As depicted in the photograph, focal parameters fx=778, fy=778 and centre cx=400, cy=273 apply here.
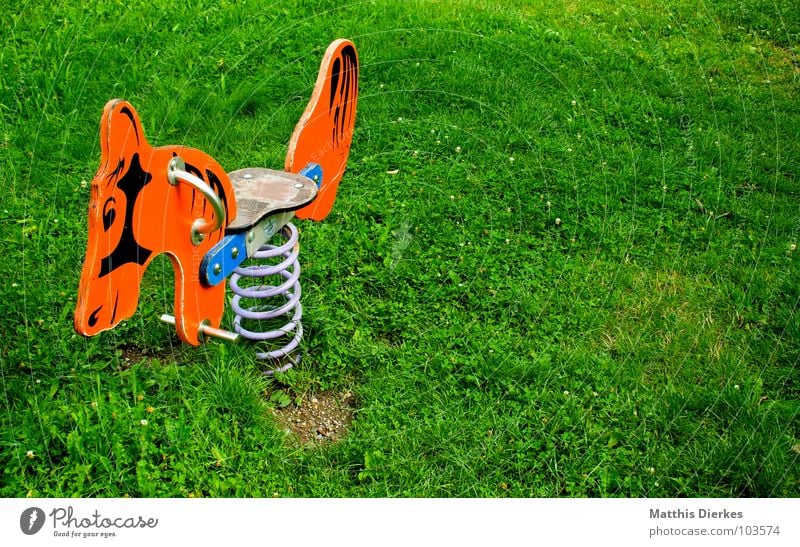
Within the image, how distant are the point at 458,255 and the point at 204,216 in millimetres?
1616

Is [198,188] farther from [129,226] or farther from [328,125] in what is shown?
[328,125]

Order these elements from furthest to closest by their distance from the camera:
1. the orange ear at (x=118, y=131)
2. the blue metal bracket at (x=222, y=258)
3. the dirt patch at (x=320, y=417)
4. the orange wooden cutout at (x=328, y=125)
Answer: the orange wooden cutout at (x=328, y=125), the dirt patch at (x=320, y=417), the blue metal bracket at (x=222, y=258), the orange ear at (x=118, y=131)

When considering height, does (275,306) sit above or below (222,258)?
below

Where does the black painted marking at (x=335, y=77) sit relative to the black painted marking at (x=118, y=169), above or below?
below

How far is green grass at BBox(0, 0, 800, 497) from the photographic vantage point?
9.14 ft

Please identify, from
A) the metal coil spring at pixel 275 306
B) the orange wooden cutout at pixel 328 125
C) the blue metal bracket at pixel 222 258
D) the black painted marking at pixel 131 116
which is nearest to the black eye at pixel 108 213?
the black painted marking at pixel 131 116

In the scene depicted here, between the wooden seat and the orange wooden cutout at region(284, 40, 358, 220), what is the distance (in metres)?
0.09

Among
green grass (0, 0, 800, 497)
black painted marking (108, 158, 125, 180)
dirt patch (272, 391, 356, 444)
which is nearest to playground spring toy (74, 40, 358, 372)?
black painted marking (108, 158, 125, 180)

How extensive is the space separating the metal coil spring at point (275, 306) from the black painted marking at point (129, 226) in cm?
73

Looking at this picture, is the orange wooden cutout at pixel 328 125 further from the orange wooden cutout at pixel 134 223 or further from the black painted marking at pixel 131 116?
the black painted marking at pixel 131 116

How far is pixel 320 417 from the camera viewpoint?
120 inches

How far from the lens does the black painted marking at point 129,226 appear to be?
2.11 m

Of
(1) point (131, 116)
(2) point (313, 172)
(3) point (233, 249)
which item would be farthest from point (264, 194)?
(1) point (131, 116)
